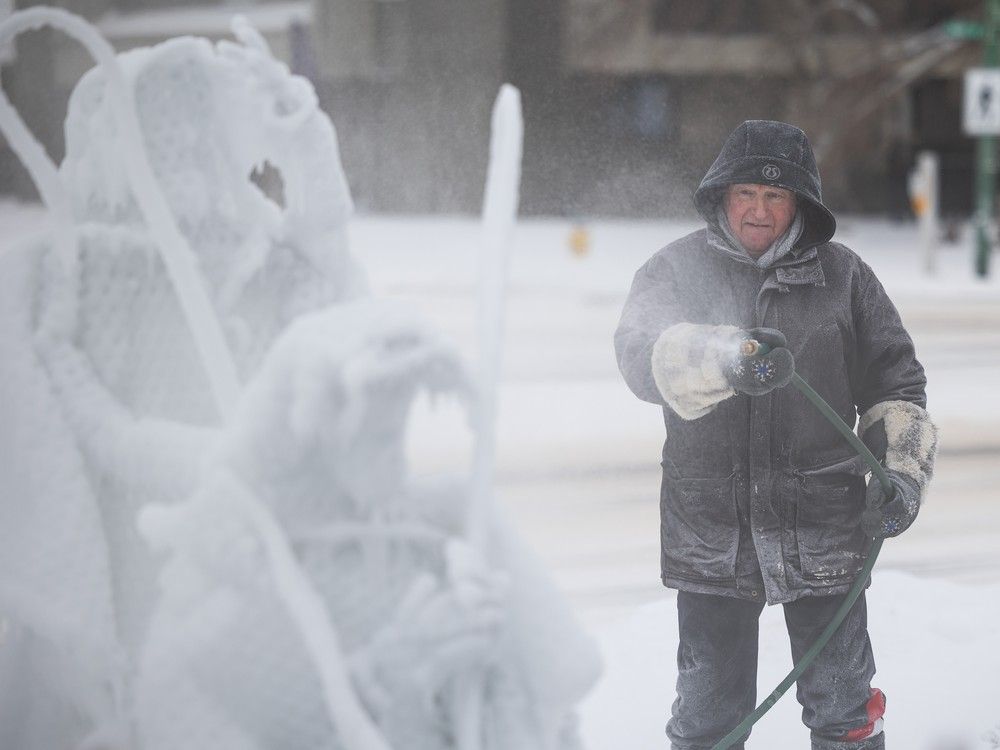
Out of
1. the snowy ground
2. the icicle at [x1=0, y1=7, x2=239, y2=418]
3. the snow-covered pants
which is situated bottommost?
the snowy ground

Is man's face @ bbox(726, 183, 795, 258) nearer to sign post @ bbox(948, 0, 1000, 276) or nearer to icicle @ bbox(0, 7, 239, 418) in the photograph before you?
icicle @ bbox(0, 7, 239, 418)

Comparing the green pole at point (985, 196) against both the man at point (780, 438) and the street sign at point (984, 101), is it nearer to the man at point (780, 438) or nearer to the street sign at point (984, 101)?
the street sign at point (984, 101)

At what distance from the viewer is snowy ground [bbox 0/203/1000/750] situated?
282 cm

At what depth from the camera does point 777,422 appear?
1999 mm

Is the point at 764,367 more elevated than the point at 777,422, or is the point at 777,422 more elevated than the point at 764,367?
the point at 764,367

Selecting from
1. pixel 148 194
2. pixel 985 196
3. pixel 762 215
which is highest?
pixel 148 194

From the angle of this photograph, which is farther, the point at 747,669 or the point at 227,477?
the point at 747,669

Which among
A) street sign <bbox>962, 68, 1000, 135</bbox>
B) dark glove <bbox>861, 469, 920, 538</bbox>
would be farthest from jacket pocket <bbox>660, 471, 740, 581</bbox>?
street sign <bbox>962, 68, 1000, 135</bbox>

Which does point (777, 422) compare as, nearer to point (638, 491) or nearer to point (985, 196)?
point (638, 491)

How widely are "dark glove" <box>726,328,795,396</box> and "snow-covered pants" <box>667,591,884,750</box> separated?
1.63 ft

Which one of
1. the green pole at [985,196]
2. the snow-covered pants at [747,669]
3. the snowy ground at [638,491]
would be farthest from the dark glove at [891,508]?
the green pole at [985,196]

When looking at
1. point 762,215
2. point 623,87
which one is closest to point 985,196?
point 623,87

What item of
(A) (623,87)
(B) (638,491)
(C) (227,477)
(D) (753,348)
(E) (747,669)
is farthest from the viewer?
(A) (623,87)

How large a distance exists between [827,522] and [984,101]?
9.35 metres
